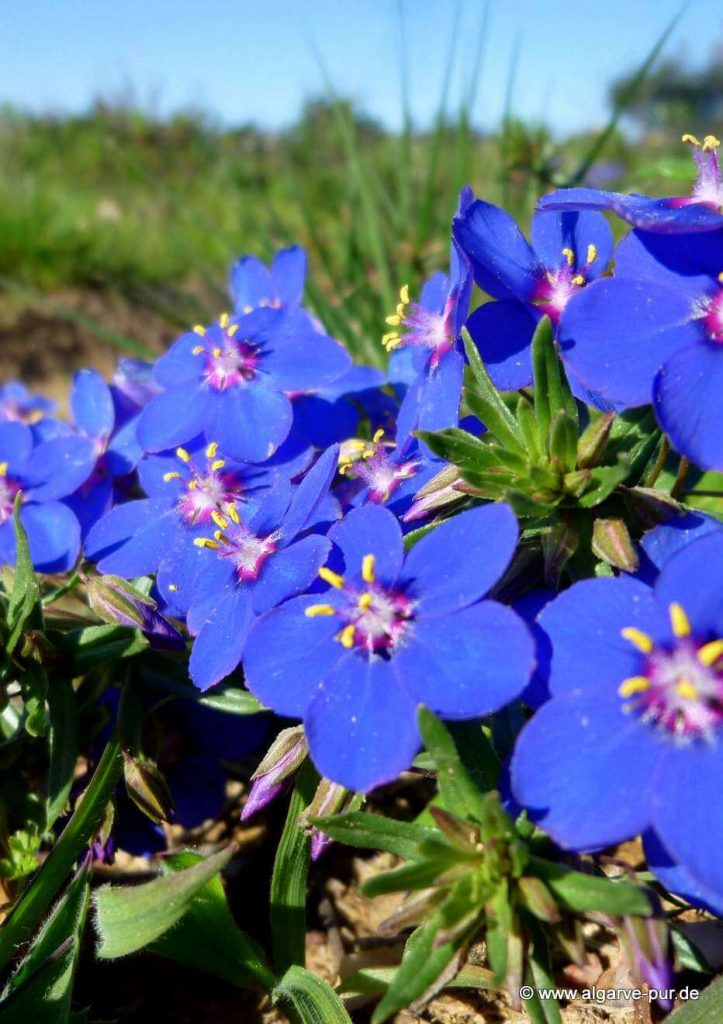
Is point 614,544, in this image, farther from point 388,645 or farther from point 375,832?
point 375,832

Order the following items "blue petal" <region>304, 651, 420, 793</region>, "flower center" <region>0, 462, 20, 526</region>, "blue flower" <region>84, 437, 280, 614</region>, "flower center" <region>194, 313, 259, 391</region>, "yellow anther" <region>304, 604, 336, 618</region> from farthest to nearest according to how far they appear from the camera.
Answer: "flower center" <region>0, 462, 20, 526</region> → "flower center" <region>194, 313, 259, 391</region> → "blue flower" <region>84, 437, 280, 614</region> → "yellow anther" <region>304, 604, 336, 618</region> → "blue petal" <region>304, 651, 420, 793</region>

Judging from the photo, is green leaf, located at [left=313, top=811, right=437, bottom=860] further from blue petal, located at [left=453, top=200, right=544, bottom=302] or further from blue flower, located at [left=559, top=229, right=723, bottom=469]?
blue petal, located at [left=453, top=200, right=544, bottom=302]

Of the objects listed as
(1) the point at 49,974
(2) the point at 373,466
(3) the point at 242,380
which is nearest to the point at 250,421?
(3) the point at 242,380

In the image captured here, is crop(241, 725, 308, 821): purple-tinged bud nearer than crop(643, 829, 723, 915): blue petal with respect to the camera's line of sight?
No

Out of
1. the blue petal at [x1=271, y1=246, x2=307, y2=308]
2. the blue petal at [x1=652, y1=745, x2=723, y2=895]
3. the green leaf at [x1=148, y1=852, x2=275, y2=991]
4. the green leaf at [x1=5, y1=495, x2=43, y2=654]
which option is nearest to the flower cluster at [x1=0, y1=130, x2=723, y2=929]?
the blue petal at [x1=652, y1=745, x2=723, y2=895]

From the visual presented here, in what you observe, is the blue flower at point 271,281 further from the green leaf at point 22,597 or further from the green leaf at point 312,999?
the green leaf at point 312,999

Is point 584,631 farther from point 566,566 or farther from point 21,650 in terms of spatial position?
point 21,650
